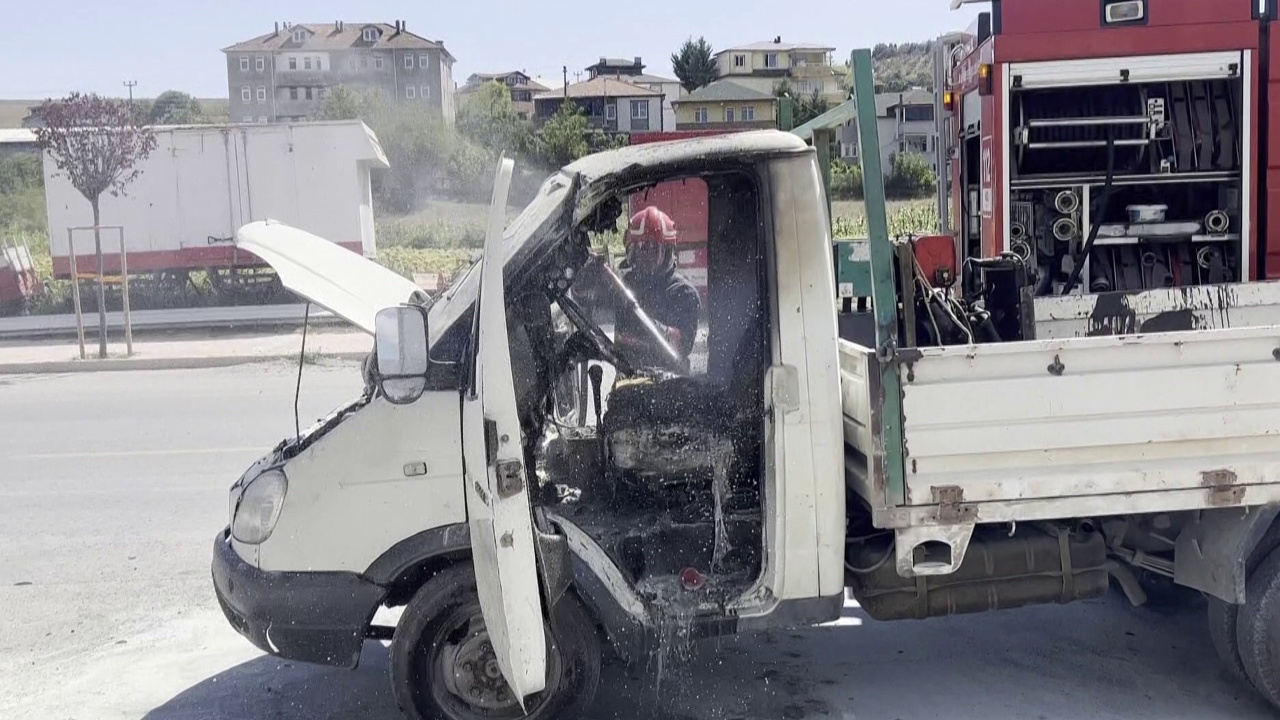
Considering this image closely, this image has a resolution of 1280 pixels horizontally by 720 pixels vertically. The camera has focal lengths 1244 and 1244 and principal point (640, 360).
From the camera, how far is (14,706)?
473 centimetres

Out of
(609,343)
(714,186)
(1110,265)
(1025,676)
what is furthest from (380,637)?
(1110,265)

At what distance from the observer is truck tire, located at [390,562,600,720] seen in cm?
402

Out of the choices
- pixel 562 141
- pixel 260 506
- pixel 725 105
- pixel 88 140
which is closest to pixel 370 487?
pixel 260 506

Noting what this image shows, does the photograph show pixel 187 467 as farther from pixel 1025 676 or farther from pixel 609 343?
pixel 1025 676

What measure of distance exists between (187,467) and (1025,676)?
6.37 metres

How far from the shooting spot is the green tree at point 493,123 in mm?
44500

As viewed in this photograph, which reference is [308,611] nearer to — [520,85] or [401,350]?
[401,350]

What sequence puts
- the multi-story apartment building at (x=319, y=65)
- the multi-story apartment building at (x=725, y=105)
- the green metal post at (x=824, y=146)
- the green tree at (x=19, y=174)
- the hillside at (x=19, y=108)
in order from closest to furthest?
the green metal post at (x=824, y=146), the green tree at (x=19, y=174), the multi-story apartment building at (x=725, y=105), the multi-story apartment building at (x=319, y=65), the hillside at (x=19, y=108)

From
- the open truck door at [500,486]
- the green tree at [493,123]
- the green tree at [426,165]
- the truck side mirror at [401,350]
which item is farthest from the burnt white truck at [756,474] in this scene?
the green tree at [426,165]

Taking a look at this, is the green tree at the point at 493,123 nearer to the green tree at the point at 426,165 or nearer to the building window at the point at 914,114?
the green tree at the point at 426,165

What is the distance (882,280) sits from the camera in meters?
3.92

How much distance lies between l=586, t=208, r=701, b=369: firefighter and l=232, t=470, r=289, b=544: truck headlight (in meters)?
1.25

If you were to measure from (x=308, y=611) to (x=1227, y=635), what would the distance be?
3117 mm

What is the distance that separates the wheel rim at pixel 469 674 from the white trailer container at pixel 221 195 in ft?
60.9
